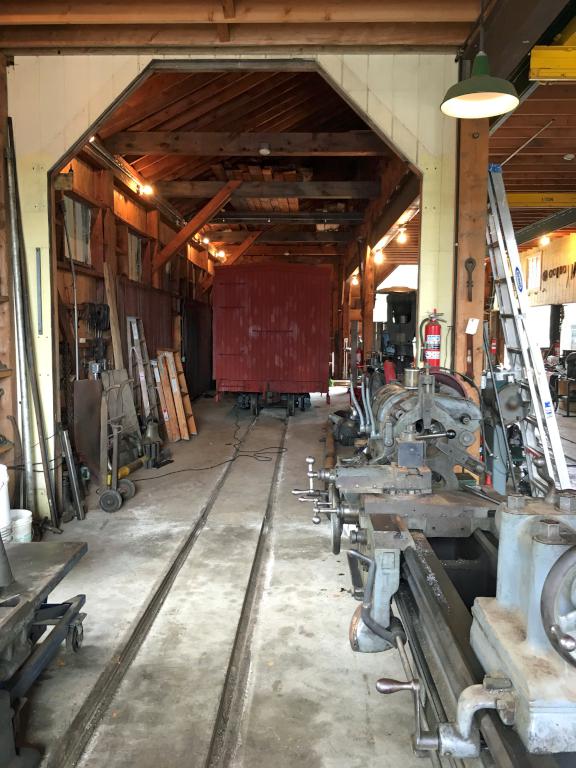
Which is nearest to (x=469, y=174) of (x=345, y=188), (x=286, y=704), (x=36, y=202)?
(x=36, y=202)

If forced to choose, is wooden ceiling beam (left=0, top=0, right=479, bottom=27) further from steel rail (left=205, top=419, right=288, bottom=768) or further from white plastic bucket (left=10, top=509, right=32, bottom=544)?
steel rail (left=205, top=419, right=288, bottom=768)

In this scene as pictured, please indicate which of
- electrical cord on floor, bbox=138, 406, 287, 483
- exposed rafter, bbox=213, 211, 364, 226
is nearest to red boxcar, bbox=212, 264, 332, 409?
exposed rafter, bbox=213, 211, 364, 226

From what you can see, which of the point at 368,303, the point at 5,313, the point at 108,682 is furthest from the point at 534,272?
the point at 108,682

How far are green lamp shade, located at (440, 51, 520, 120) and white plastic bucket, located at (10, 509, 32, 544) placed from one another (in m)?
3.99

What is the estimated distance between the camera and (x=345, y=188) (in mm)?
9055

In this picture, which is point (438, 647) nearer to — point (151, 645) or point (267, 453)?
point (151, 645)

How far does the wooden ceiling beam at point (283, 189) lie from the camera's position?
9.00 m

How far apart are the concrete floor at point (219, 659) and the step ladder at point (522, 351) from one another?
5.47 feet

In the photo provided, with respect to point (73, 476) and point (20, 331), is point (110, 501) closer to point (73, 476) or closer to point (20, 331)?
point (73, 476)

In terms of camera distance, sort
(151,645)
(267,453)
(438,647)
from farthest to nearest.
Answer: (267,453), (151,645), (438,647)

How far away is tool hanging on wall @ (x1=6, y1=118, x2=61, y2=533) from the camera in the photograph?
437 centimetres

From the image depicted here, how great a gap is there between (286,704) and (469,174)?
3789 mm

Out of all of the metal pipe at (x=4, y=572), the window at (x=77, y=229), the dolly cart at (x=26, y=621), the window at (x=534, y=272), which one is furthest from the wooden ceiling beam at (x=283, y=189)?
the metal pipe at (x=4, y=572)

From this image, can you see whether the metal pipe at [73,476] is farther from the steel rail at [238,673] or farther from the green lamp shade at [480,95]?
the green lamp shade at [480,95]
